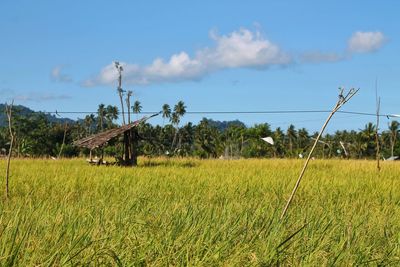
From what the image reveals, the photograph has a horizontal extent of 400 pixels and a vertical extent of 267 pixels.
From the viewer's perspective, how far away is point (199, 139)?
68812 millimetres

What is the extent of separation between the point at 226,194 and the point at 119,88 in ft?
87.0

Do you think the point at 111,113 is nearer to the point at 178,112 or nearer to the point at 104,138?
the point at 178,112

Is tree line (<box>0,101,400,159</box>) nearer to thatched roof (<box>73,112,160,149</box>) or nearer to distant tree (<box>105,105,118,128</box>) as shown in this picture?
distant tree (<box>105,105,118,128</box>)

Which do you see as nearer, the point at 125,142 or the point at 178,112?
the point at 125,142

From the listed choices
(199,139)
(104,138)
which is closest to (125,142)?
(104,138)

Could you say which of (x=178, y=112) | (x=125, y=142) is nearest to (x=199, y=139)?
(x=178, y=112)

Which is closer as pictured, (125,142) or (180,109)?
(125,142)

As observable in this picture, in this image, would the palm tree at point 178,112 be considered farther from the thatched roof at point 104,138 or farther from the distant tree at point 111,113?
the thatched roof at point 104,138

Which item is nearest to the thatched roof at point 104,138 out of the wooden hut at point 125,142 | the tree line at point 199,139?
the wooden hut at point 125,142

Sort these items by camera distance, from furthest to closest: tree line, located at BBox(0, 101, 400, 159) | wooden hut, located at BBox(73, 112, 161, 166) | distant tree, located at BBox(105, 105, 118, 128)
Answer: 1. distant tree, located at BBox(105, 105, 118, 128)
2. tree line, located at BBox(0, 101, 400, 159)
3. wooden hut, located at BBox(73, 112, 161, 166)

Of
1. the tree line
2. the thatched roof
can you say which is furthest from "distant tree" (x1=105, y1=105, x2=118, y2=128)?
the thatched roof

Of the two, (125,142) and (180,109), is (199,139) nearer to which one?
(180,109)

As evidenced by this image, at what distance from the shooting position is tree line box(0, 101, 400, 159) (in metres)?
50.2

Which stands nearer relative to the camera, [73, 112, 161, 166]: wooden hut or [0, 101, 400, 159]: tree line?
[73, 112, 161, 166]: wooden hut
